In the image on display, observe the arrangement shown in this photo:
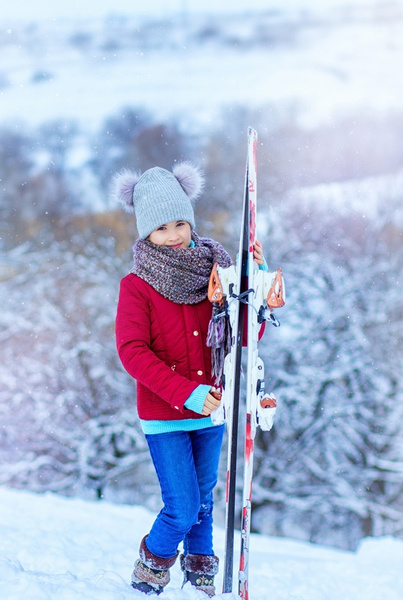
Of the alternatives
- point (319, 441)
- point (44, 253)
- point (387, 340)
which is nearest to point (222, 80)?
point (44, 253)

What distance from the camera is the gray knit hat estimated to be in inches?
94.4

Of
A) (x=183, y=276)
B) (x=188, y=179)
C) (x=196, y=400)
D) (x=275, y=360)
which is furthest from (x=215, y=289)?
(x=275, y=360)

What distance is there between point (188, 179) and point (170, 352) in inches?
28.3

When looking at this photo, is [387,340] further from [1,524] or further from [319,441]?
[1,524]

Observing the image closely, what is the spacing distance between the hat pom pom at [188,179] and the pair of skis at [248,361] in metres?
0.28

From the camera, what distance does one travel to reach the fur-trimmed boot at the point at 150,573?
7.82 feet

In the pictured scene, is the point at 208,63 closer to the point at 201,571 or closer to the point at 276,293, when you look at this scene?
the point at 276,293

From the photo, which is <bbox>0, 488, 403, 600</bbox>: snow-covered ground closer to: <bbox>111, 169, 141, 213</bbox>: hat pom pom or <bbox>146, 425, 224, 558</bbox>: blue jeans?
<bbox>146, 425, 224, 558</bbox>: blue jeans

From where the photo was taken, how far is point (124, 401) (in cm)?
1243

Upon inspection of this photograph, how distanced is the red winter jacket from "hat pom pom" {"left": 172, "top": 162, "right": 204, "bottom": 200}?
0.45 meters

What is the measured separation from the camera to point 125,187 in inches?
101

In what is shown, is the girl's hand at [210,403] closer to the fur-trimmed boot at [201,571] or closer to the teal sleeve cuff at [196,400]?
the teal sleeve cuff at [196,400]

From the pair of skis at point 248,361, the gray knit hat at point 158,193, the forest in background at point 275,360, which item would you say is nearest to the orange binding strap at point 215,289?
the pair of skis at point 248,361

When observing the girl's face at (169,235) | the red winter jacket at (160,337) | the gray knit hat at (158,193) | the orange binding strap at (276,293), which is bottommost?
the red winter jacket at (160,337)
